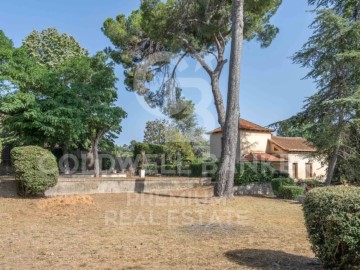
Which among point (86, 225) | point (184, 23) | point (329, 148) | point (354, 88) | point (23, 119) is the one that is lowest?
point (86, 225)

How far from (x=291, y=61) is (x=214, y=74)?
15.6ft

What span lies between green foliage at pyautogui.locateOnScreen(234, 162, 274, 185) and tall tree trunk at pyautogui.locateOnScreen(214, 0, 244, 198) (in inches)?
147

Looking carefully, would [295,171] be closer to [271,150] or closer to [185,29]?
[271,150]

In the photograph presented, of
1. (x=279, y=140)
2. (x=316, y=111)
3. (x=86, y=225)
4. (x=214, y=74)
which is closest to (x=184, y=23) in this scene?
(x=214, y=74)

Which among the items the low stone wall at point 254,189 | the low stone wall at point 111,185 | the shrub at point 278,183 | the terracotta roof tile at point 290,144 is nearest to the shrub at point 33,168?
the low stone wall at point 111,185

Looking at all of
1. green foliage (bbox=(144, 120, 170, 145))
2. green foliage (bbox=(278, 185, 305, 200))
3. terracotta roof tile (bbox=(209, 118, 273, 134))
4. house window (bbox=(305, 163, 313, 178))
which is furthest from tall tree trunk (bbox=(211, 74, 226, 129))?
green foliage (bbox=(144, 120, 170, 145))

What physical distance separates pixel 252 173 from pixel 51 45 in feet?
80.6

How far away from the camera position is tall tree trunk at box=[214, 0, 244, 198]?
13.7 meters

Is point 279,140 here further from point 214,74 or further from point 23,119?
point 23,119

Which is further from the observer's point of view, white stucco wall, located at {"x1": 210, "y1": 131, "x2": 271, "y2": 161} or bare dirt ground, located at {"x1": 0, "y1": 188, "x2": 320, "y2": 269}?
white stucco wall, located at {"x1": 210, "y1": 131, "x2": 271, "y2": 161}

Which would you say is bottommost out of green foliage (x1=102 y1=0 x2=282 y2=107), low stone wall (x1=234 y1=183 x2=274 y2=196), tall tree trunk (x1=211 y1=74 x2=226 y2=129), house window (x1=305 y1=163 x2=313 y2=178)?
low stone wall (x1=234 y1=183 x2=274 y2=196)

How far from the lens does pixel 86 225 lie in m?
8.27

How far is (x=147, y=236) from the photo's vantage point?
7086 millimetres

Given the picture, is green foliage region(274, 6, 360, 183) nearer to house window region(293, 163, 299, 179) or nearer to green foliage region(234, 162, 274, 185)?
green foliage region(234, 162, 274, 185)
